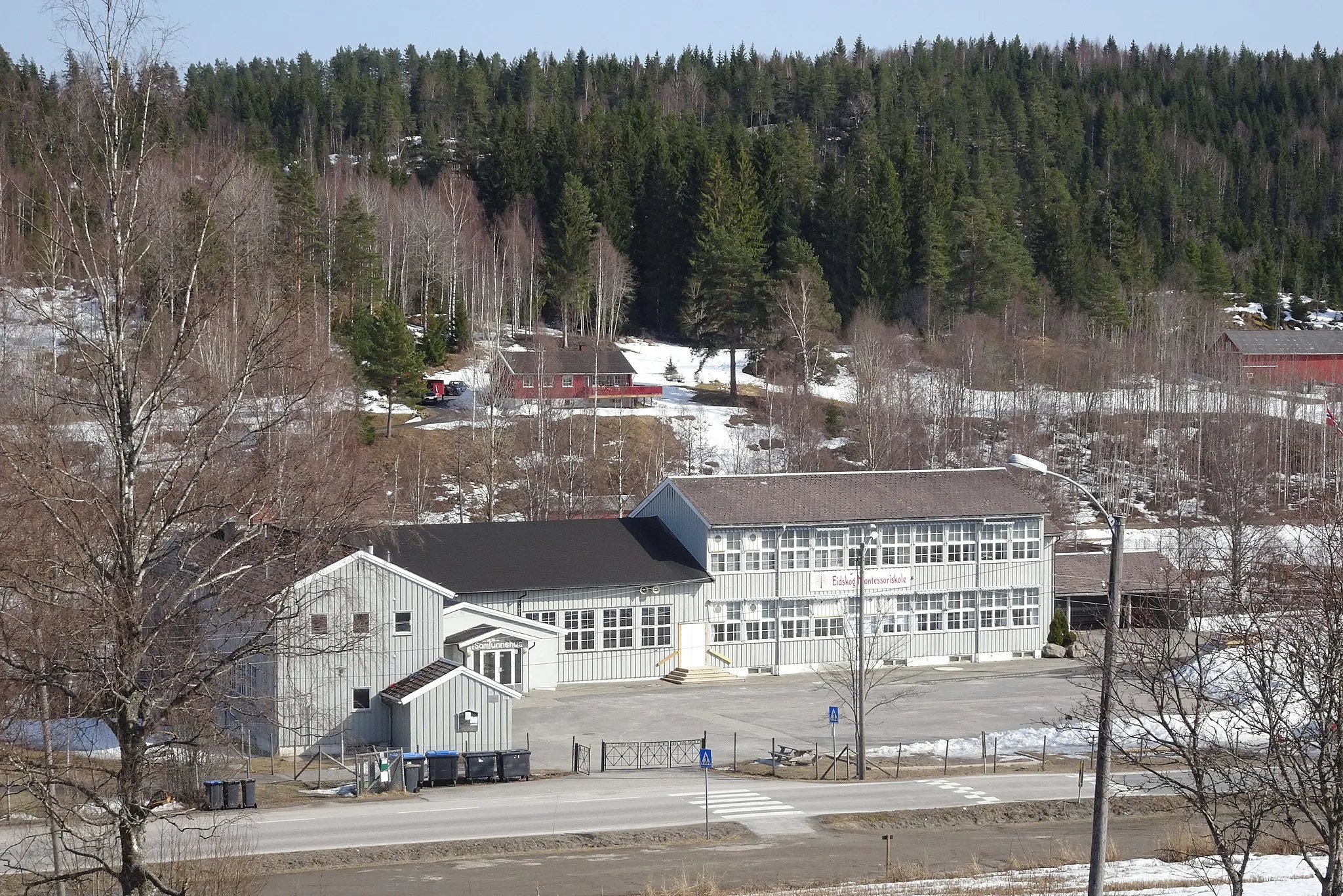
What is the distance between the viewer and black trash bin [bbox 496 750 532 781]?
1240 inches

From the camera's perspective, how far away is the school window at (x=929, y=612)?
1823 inches

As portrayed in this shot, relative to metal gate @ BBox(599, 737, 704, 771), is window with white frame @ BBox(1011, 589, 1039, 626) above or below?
above

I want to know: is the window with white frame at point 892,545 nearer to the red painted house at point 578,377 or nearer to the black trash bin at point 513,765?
the black trash bin at point 513,765

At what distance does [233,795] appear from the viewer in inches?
1091

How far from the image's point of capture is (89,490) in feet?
39.5

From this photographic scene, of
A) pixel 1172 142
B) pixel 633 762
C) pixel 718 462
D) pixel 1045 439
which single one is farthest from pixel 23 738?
pixel 1172 142

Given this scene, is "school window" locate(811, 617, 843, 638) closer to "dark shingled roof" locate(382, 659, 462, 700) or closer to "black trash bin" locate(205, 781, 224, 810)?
"dark shingled roof" locate(382, 659, 462, 700)

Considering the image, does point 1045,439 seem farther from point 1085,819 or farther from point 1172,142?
point 1172,142

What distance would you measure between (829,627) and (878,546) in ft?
10.3

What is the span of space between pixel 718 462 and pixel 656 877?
158 feet

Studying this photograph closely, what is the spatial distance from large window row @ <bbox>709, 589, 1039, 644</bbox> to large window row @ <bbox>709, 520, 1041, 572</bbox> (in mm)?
1181

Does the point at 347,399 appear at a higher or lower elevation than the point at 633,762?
higher

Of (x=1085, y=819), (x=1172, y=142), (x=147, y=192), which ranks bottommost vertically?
(x=1085, y=819)

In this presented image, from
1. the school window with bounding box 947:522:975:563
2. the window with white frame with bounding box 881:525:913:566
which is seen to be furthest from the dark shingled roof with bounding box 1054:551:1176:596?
the window with white frame with bounding box 881:525:913:566
